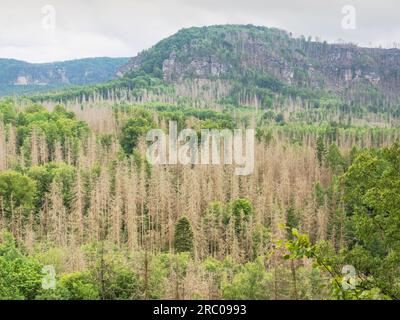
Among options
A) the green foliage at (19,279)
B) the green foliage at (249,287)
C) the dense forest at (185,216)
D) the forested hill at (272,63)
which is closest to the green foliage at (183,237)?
the dense forest at (185,216)

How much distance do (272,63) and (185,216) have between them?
145 metres

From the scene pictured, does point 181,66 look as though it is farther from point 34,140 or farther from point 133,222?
point 133,222

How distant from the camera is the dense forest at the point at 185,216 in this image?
16766 mm

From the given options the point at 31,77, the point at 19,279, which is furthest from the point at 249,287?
the point at 31,77

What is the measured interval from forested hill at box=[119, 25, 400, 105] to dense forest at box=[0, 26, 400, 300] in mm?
71893

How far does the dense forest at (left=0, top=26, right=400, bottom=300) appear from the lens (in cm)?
1677

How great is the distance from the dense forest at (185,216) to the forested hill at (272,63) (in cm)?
7189

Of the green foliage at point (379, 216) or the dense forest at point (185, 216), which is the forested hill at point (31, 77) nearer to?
the dense forest at point (185, 216)

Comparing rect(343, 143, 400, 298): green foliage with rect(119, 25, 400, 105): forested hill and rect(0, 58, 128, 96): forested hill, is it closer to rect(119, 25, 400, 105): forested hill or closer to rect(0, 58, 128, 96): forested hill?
rect(119, 25, 400, 105): forested hill

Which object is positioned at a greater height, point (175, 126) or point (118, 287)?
point (175, 126)

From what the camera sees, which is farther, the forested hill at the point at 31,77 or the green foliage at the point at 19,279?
the forested hill at the point at 31,77
